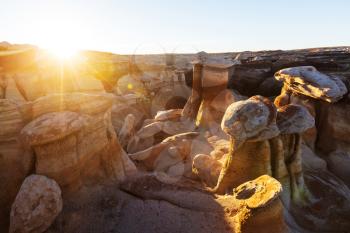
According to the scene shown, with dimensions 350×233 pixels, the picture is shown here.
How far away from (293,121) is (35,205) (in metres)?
5.22

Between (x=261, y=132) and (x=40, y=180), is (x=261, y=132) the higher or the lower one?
the higher one

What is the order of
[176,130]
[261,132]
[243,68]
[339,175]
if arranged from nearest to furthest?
1. [261,132]
2. [339,175]
3. [176,130]
4. [243,68]

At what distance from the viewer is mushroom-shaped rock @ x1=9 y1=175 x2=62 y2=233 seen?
4633 mm

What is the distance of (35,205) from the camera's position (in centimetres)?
480

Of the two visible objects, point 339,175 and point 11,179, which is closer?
point 11,179

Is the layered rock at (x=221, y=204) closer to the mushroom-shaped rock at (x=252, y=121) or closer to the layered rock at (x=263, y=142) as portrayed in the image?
the layered rock at (x=263, y=142)

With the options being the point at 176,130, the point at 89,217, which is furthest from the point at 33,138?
the point at 176,130

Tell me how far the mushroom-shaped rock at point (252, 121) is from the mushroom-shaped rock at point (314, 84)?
3.00 meters

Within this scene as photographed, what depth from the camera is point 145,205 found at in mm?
5863

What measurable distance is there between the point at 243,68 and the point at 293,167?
12.3 metres

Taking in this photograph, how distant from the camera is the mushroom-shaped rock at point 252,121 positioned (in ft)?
18.7

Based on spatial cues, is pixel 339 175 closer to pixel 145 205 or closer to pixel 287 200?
pixel 287 200

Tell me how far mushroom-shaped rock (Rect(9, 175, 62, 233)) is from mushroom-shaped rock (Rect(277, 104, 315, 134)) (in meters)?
4.65

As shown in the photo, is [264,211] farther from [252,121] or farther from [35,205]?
[35,205]
